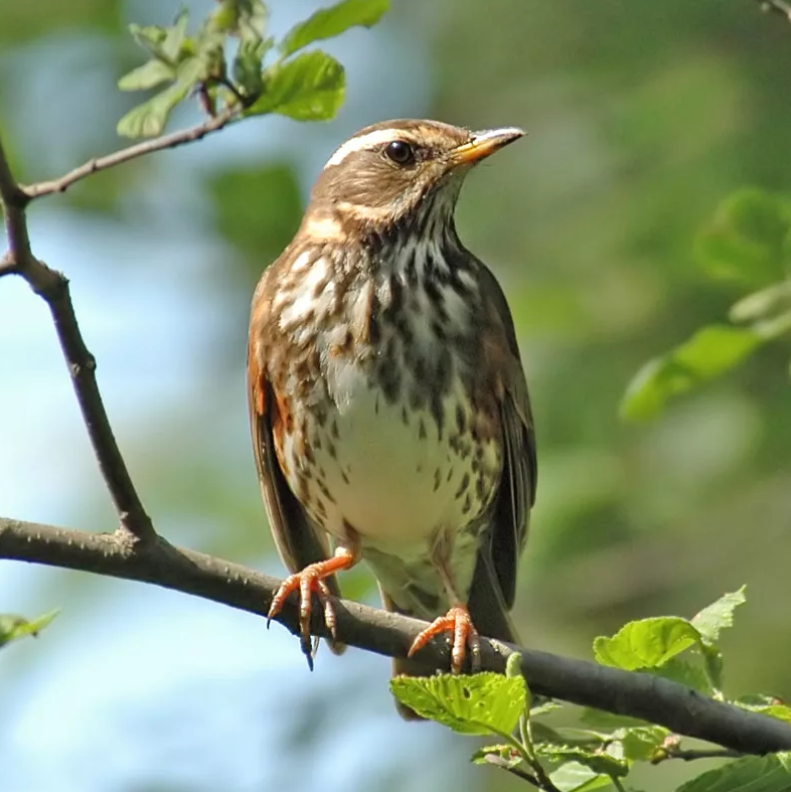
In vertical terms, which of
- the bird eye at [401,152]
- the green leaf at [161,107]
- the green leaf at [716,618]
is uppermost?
the green leaf at [161,107]

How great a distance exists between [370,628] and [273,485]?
1.73m

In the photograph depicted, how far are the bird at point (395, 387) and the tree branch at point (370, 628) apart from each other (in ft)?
2.07

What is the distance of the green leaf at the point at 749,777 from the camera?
3660 mm

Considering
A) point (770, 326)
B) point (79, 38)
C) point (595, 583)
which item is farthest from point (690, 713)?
point (79, 38)

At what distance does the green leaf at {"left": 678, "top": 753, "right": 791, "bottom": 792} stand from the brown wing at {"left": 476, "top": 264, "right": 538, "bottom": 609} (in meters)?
2.33

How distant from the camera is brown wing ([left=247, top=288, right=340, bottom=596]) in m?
5.91

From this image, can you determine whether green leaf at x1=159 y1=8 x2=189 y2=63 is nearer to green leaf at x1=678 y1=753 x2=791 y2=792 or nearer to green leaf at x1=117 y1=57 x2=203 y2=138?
green leaf at x1=117 y1=57 x2=203 y2=138

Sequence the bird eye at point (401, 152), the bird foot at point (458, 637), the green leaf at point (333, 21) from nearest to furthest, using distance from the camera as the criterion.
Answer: the green leaf at point (333, 21), the bird foot at point (458, 637), the bird eye at point (401, 152)

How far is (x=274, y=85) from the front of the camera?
3.69 m

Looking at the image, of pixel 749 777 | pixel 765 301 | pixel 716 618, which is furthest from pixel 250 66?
pixel 765 301

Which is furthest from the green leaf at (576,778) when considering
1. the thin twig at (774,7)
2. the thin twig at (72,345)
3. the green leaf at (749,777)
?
the thin twig at (774,7)

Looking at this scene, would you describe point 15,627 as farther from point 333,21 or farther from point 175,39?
point 333,21

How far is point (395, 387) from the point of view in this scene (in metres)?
5.54

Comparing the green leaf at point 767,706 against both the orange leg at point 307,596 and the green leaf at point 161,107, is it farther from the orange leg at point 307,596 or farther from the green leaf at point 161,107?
the green leaf at point 161,107
